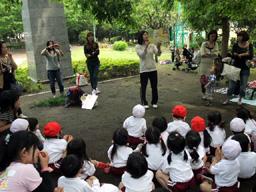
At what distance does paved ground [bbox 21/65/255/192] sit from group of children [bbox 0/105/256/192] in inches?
15.8

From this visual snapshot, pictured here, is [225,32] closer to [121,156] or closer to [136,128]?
[136,128]

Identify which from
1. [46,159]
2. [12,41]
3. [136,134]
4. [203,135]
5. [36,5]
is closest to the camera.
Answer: [46,159]

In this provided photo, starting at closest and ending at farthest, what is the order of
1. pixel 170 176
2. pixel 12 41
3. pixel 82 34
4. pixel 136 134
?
pixel 170 176 < pixel 136 134 < pixel 82 34 < pixel 12 41

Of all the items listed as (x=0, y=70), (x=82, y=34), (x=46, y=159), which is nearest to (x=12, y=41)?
(x=82, y=34)

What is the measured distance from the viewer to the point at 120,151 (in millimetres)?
3207

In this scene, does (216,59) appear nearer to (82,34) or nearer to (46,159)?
(46,159)

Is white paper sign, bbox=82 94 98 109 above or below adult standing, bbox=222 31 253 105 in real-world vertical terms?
below

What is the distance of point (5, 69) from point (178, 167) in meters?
3.83

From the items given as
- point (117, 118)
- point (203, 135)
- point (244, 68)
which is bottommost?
point (117, 118)

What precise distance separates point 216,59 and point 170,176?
4052 mm

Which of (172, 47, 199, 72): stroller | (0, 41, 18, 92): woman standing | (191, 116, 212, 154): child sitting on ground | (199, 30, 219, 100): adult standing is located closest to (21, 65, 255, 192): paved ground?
(191, 116, 212, 154): child sitting on ground

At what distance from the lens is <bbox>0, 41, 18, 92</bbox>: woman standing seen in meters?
4.62

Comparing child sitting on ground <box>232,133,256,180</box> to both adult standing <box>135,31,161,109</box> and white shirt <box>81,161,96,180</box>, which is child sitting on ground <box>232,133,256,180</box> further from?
adult standing <box>135,31,161,109</box>

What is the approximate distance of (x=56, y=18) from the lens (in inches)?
357
